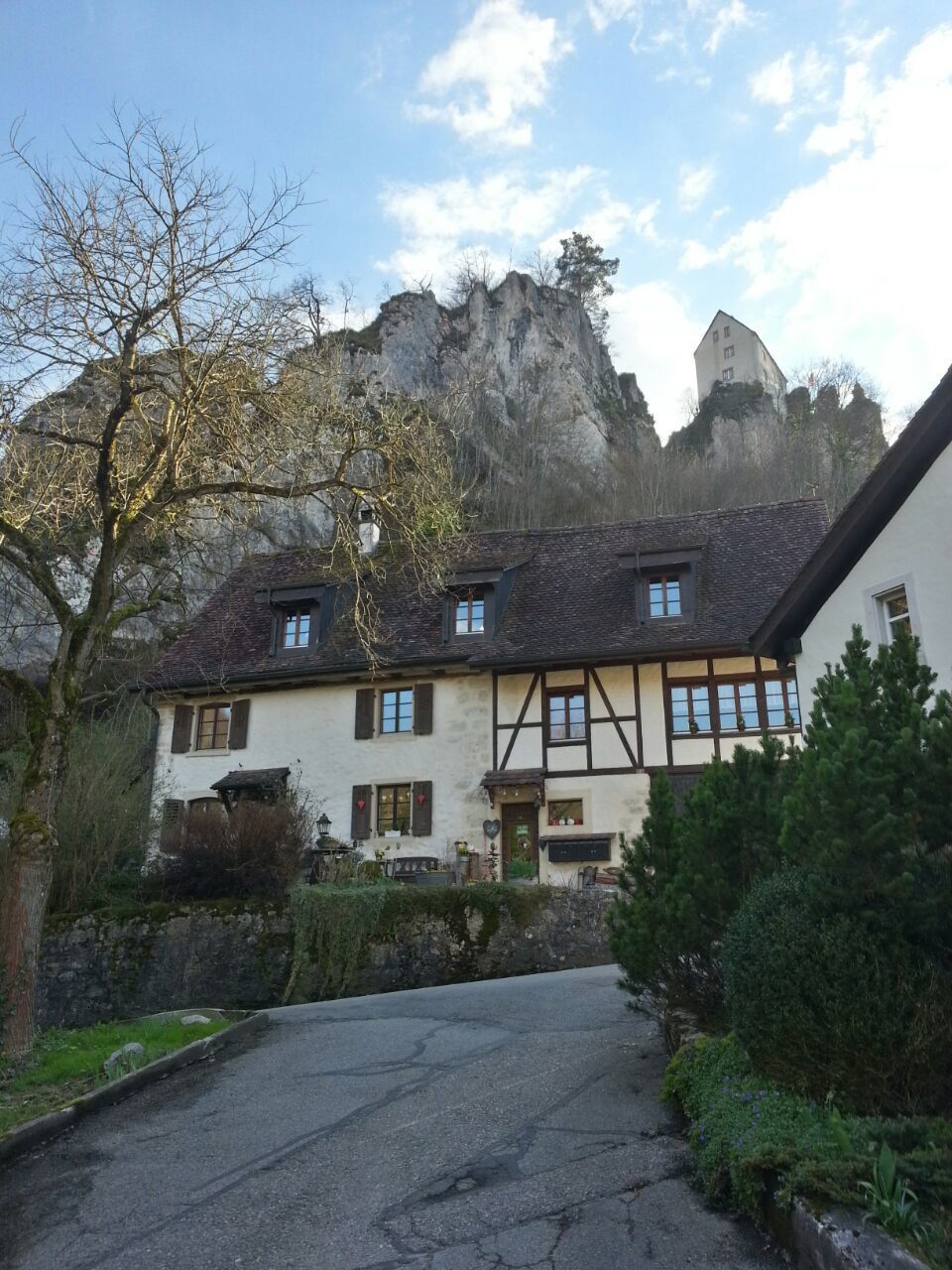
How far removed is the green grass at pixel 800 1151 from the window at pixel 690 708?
14525 mm

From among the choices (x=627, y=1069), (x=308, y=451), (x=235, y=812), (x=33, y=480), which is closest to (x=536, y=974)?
(x=235, y=812)

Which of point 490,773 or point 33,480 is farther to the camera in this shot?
point 490,773

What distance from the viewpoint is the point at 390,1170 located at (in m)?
5.93

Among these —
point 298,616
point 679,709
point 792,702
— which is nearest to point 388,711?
point 298,616

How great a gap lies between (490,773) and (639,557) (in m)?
5.51

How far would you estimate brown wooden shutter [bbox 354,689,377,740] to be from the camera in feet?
72.3

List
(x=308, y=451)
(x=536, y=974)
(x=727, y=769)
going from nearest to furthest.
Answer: (x=727, y=769) → (x=308, y=451) → (x=536, y=974)

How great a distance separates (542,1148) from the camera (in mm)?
6105

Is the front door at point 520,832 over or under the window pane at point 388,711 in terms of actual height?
under

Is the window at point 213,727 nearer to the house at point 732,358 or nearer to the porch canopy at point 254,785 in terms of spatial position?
the porch canopy at point 254,785

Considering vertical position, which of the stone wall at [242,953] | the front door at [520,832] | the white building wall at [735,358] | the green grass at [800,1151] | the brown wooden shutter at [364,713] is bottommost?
the green grass at [800,1151]

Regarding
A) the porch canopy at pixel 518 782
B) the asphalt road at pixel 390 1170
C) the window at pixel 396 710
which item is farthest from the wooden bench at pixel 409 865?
the asphalt road at pixel 390 1170

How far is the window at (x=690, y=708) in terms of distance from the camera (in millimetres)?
20359

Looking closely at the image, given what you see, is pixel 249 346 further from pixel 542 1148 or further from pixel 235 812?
pixel 235 812
